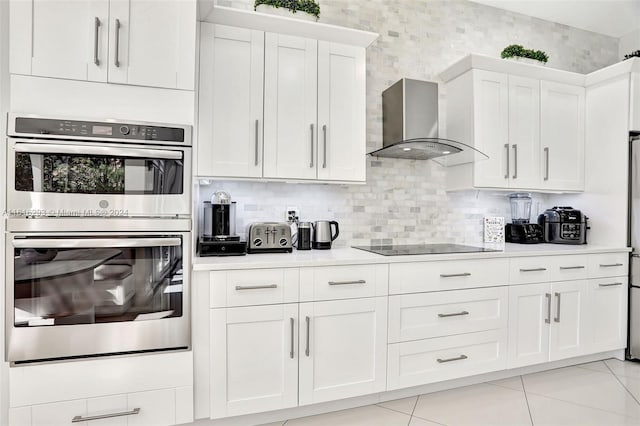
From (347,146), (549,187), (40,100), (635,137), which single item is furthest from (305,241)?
(635,137)

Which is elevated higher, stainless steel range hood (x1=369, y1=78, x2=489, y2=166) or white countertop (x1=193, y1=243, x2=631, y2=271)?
stainless steel range hood (x1=369, y1=78, x2=489, y2=166)

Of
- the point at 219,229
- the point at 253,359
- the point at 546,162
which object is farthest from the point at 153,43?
the point at 546,162

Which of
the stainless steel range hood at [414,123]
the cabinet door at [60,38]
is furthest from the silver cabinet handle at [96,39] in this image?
the stainless steel range hood at [414,123]

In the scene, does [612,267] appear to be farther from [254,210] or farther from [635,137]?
[254,210]

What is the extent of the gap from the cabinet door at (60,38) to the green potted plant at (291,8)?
3.06 feet

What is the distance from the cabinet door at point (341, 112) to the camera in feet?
7.83

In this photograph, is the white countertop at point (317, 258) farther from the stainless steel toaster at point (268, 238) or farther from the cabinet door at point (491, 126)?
the cabinet door at point (491, 126)

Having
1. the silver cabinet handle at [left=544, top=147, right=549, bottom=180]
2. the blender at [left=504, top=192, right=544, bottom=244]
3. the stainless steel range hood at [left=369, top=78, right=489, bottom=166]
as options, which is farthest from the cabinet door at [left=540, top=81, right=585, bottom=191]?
the stainless steel range hood at [left=369, top=78, right=489, bottom=166]

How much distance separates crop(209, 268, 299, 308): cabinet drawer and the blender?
222cm

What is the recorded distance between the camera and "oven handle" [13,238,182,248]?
158cm

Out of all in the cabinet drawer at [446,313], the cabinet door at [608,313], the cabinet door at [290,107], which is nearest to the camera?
the cabinet drawer at [446,313]

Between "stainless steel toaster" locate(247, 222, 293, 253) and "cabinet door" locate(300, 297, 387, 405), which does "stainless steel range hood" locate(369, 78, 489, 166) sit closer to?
"stainless steel toaster" locate(247, 222, 293, 253)

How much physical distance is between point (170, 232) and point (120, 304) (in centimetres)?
41

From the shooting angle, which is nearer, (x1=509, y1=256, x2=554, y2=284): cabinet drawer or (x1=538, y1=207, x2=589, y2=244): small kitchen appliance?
(x1=509, y1=256, x2=554, y2=284): cabinet drawer
